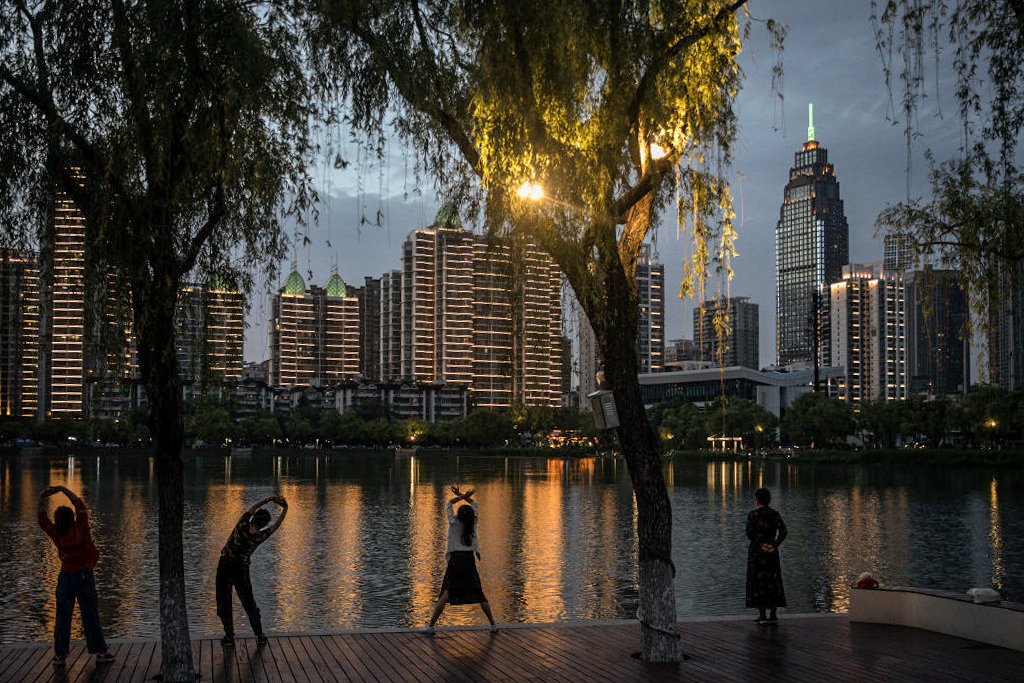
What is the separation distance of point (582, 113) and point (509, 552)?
21.8 metres

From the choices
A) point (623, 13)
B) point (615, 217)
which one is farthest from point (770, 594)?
point (623, 13)

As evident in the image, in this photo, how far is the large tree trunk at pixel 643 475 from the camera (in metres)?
12.1

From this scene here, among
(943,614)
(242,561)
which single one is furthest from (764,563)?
(242,561)

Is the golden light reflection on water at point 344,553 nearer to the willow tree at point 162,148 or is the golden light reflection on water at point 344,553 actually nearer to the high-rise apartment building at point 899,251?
the willow tree at point 162,148

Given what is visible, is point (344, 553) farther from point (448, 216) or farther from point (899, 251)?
point (448, 216)

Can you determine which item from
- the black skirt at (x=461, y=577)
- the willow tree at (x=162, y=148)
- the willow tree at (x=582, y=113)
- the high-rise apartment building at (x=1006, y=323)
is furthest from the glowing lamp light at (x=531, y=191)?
the high-rise apartment building at (x=1006, y=323)

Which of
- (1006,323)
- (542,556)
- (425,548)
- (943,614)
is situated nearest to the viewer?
(943,614)

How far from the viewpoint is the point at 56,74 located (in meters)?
11.4

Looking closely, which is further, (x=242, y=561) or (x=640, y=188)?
(x=242, y=561)

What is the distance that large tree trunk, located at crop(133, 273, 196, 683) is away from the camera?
11.0m

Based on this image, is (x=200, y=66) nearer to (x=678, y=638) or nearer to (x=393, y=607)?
(x=678, y=638)

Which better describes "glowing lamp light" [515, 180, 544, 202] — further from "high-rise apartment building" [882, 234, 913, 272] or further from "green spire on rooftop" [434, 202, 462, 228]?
"high-rise apartment building" [882, 234, 913, 272]

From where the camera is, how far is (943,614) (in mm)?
13820

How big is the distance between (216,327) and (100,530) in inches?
1171
